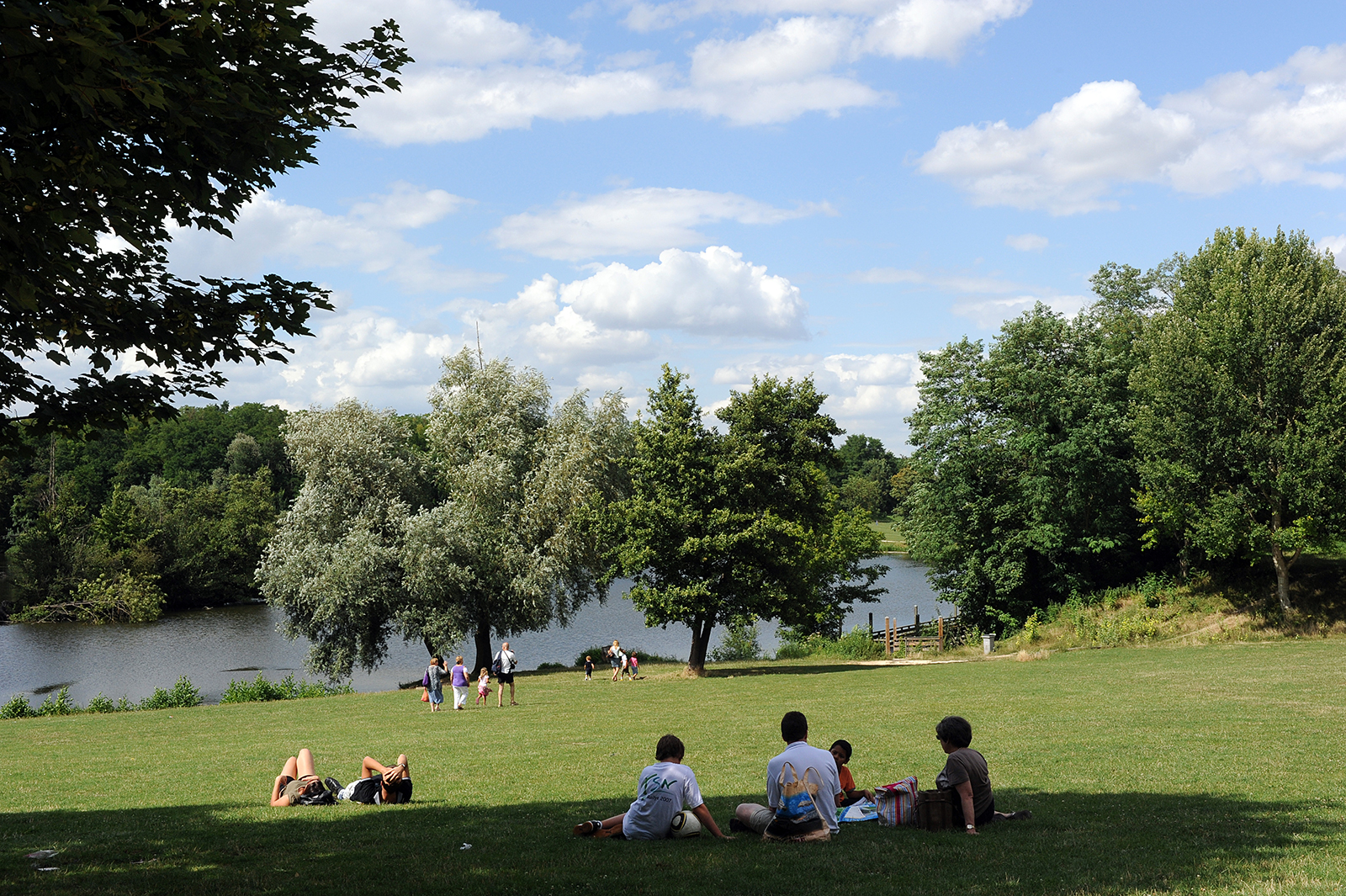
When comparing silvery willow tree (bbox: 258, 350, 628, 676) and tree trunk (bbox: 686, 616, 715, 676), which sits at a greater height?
silvery willow tree (bbox: 258, 350, 628, 676)

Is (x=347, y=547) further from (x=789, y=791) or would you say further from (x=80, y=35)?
(x=80, y=35)

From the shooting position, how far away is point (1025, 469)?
48.0 meters

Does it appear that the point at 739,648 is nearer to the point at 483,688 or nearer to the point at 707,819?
the point at 483,688

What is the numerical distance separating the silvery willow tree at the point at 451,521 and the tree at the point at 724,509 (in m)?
3.40

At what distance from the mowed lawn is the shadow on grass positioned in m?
0.04

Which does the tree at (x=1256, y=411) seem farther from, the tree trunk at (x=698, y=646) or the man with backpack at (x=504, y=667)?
the man with backpack at (x=504, y=667)

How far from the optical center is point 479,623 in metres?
41.8

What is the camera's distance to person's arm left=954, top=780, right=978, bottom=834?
10055 mm

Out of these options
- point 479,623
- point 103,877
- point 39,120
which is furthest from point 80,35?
point 479,623

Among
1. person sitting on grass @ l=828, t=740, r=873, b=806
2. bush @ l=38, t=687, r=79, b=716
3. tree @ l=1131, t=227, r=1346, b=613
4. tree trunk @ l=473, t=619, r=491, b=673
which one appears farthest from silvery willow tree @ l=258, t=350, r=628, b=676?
person sitting on grass @ l=828, t=740, r=873, b=806

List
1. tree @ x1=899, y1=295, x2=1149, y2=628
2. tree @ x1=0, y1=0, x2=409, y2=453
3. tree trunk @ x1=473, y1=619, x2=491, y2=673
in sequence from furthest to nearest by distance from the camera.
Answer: tree @ x1=899, y1=295, x2=1149, y2=628, tree trunk @ x1=473, y1=619, x2=491, y2=673, tree @ x1=0, y1=0, x2=409, y2=453

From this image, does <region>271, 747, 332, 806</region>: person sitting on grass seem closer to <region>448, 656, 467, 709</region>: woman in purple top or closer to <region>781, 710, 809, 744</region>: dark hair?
<region>781, 710, 809, 744</region>: dark hair

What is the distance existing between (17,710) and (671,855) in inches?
1208

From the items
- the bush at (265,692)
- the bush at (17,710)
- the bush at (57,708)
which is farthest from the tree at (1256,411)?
the bush at (17,710)
